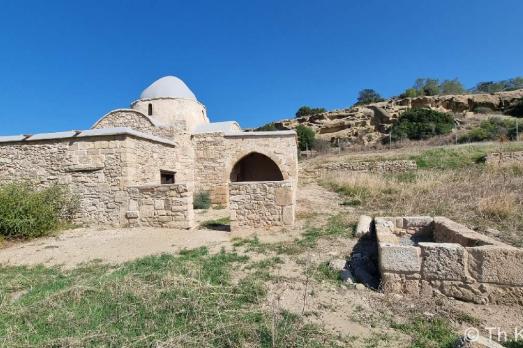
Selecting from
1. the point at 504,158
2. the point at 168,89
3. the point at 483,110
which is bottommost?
the point at 504,158

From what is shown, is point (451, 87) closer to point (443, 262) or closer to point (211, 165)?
point (211, 165)

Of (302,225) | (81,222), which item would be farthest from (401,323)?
(81,222)

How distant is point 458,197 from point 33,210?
1080 cm

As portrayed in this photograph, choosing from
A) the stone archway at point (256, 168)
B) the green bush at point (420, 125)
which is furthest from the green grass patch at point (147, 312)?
the green bush at point (420, 125)

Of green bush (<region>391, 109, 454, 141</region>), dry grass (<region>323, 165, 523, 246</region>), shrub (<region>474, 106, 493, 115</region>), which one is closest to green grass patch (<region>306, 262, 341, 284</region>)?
dry grass (<region>323, 165, 523, 246</region>)

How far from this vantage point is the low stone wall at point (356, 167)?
48.9ft

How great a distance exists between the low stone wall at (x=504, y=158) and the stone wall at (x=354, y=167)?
9.64ft

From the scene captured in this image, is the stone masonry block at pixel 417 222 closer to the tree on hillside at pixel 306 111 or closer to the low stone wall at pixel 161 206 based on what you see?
the low stone wall at pixel 161 206

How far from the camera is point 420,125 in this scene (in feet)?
85.5

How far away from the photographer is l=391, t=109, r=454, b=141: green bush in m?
25.2

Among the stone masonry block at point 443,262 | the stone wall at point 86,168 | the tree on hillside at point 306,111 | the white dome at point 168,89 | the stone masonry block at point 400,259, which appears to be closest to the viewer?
the stone masonry block at point 443,262

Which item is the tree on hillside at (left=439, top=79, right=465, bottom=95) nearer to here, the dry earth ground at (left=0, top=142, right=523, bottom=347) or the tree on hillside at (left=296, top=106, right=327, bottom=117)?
the tree on hillside at (left=296, top=106, right=327, bottom=117)

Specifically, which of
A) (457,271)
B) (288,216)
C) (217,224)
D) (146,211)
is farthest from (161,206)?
(457,271)

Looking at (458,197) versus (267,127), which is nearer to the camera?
Result: (458,197)
